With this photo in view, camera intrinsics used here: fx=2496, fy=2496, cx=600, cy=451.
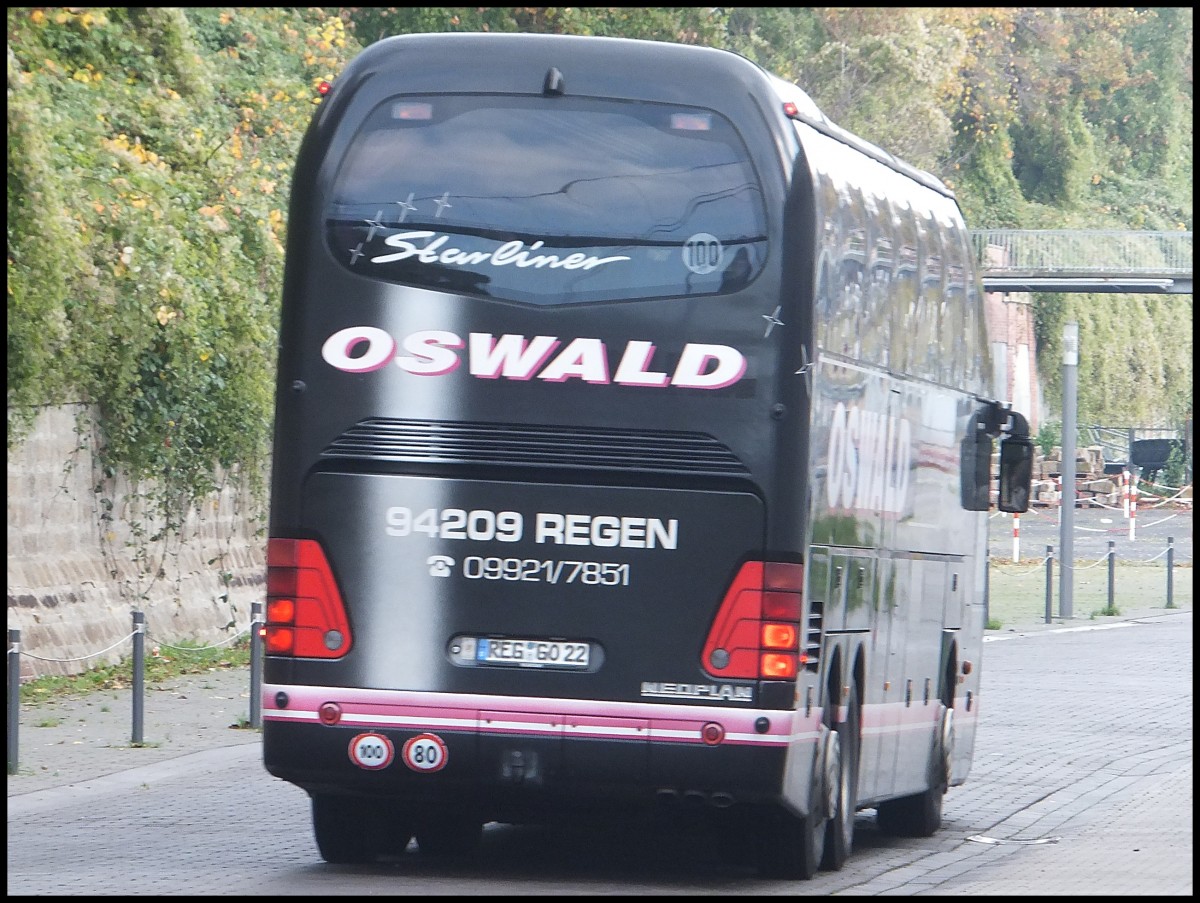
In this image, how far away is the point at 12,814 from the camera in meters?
13.4

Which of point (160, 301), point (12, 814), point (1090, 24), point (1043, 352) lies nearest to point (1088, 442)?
point (1043, 352)

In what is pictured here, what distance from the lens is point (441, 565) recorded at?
34.1 feet

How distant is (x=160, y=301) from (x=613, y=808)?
37.4ft

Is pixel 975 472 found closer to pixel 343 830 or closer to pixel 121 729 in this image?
pixel 343 830

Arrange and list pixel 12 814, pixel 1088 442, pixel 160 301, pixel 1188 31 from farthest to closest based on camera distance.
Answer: pixel 1188 31 < pixel 1088 442 < pixel 160 301 < pixel 12 814

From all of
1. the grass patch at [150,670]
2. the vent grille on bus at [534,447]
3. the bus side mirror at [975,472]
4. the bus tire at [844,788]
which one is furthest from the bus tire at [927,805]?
the grass patch at [150,670]

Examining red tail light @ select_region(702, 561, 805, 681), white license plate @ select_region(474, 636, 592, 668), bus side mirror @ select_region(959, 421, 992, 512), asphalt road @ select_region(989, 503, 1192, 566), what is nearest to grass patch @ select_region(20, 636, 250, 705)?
bus side mirror @ select_region(959, 421, 992, 512)

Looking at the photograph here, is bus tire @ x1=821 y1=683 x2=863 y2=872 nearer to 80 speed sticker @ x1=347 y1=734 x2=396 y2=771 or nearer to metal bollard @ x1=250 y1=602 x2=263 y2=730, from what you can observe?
80 speed sticker @ x1=347 y1=734 x2=396 y2=771

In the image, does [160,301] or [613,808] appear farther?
[160,301]

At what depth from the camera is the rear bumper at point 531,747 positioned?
400 inches

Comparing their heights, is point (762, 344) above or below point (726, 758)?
above

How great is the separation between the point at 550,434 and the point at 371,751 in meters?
1.51

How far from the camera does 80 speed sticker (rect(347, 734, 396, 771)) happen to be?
10.3m

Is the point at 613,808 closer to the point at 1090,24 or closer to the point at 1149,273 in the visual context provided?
the point at 1149,273
